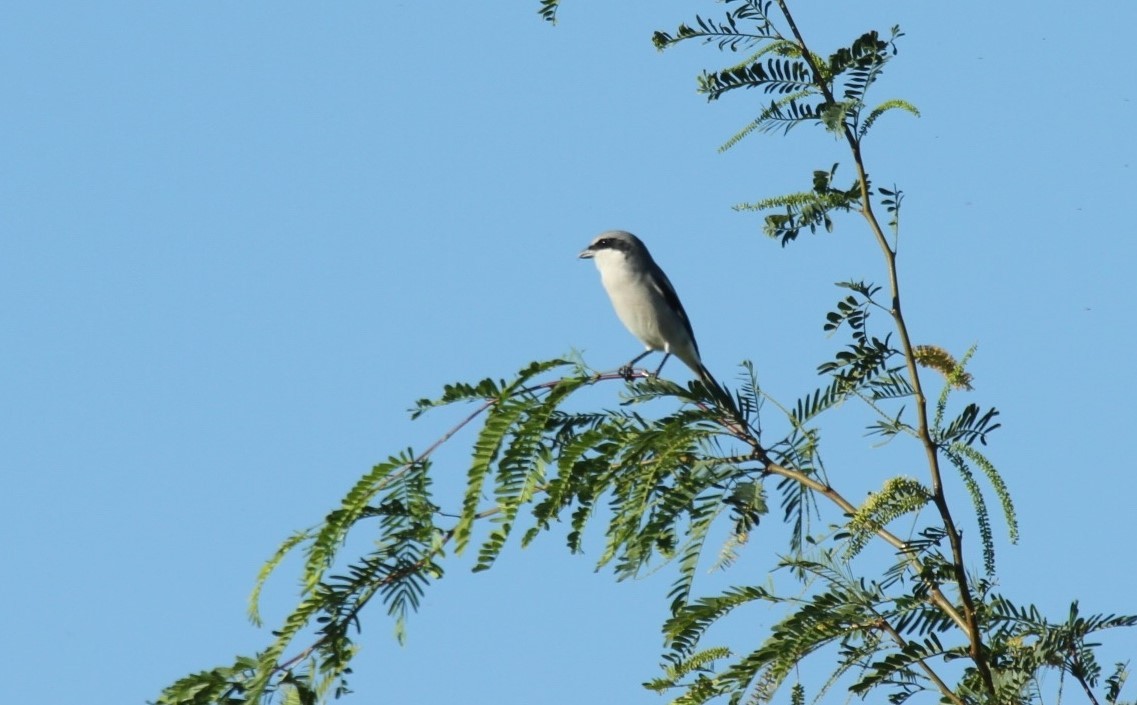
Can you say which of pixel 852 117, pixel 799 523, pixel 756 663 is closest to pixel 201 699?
pixel 756 663

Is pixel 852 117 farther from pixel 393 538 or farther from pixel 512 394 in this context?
pixel 393 538

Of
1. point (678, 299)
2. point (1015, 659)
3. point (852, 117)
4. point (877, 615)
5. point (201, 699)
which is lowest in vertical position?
point (1015, 659)

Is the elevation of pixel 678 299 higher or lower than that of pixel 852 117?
higher

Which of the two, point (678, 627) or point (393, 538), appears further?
point (678, 627)

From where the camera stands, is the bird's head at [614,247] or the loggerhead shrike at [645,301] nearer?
the loggerhead shrike at [645,301]

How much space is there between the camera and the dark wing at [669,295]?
879 cm

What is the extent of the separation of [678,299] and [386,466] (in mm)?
5952

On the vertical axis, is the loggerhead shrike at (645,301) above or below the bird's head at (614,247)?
below

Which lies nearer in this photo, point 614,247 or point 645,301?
point 645,301

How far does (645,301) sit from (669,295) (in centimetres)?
31

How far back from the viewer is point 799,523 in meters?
3.69

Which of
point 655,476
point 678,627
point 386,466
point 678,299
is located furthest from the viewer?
point 678,299

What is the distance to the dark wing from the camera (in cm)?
879

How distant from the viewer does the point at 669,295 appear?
886 centimetres
